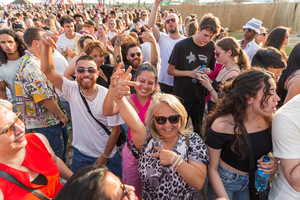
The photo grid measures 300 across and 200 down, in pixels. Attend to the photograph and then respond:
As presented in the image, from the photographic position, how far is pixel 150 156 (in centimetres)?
176

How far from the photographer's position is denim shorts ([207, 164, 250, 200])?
193 centimetres

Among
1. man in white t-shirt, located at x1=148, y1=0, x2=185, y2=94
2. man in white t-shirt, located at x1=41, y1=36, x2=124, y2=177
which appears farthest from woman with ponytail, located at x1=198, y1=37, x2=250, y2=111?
man in white t-shirt, located at x1=41, y1=36, x2=124, y2=177

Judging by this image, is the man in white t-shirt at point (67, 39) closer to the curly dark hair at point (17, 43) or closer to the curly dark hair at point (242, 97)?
the curly dark hair at point (17, 43)

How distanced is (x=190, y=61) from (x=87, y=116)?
7.11 feet

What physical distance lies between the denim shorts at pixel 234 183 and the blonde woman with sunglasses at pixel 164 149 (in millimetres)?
345

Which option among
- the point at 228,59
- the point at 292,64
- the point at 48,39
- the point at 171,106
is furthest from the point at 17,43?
the point at 292,64

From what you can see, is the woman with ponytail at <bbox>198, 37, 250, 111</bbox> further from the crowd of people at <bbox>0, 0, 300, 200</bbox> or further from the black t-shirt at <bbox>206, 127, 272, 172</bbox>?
the black t-shirt at <bbox>206, 127, 272, 172</bbox>

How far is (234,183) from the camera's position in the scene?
195cm

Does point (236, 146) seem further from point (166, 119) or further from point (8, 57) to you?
point (8, 57)

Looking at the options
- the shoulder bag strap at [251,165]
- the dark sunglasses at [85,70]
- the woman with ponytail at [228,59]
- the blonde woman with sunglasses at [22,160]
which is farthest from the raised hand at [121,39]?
the shoulder bag strap at [251,165]

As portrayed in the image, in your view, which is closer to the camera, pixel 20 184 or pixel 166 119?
pixel 20 184

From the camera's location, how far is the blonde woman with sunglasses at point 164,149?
1.65 meters

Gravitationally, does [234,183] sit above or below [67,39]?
below

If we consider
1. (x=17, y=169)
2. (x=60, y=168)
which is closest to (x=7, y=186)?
(x=17, y=169)
